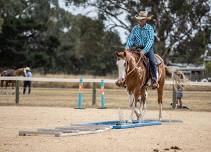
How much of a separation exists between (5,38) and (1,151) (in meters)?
66.0

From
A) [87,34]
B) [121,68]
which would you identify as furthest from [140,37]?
[87,34]

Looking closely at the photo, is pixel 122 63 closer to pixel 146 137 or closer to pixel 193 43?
pixel 146 137

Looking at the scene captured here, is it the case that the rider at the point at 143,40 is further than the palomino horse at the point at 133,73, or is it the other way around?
the rider at the point at 143,40

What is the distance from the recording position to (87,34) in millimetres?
64062

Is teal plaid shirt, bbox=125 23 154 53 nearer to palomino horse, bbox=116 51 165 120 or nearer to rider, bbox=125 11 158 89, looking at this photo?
rider, bbox=125 11 158 89

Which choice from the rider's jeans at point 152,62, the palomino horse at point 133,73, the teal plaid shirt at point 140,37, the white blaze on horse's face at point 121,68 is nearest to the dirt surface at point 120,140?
the palomino horse at point 133,73

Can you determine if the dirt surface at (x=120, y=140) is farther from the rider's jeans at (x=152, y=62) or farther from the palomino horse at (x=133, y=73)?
the rider's jeans at (x=152, y=62)

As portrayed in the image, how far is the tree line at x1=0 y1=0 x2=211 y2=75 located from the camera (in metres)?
59.6

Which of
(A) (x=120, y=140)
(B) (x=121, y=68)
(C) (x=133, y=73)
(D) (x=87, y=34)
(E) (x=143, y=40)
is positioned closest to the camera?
(A) (x=120, y=140)

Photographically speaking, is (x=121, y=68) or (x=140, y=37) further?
(x=140, y=37)

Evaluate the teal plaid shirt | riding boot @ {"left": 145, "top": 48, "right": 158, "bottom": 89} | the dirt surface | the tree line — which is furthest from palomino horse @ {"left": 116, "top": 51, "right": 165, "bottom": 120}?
the tree line

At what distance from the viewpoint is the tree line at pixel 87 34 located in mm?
59562

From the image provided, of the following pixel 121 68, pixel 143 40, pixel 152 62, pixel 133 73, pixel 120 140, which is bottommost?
pixel 120 140

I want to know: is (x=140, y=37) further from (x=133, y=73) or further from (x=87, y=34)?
(x=87, y=34)
